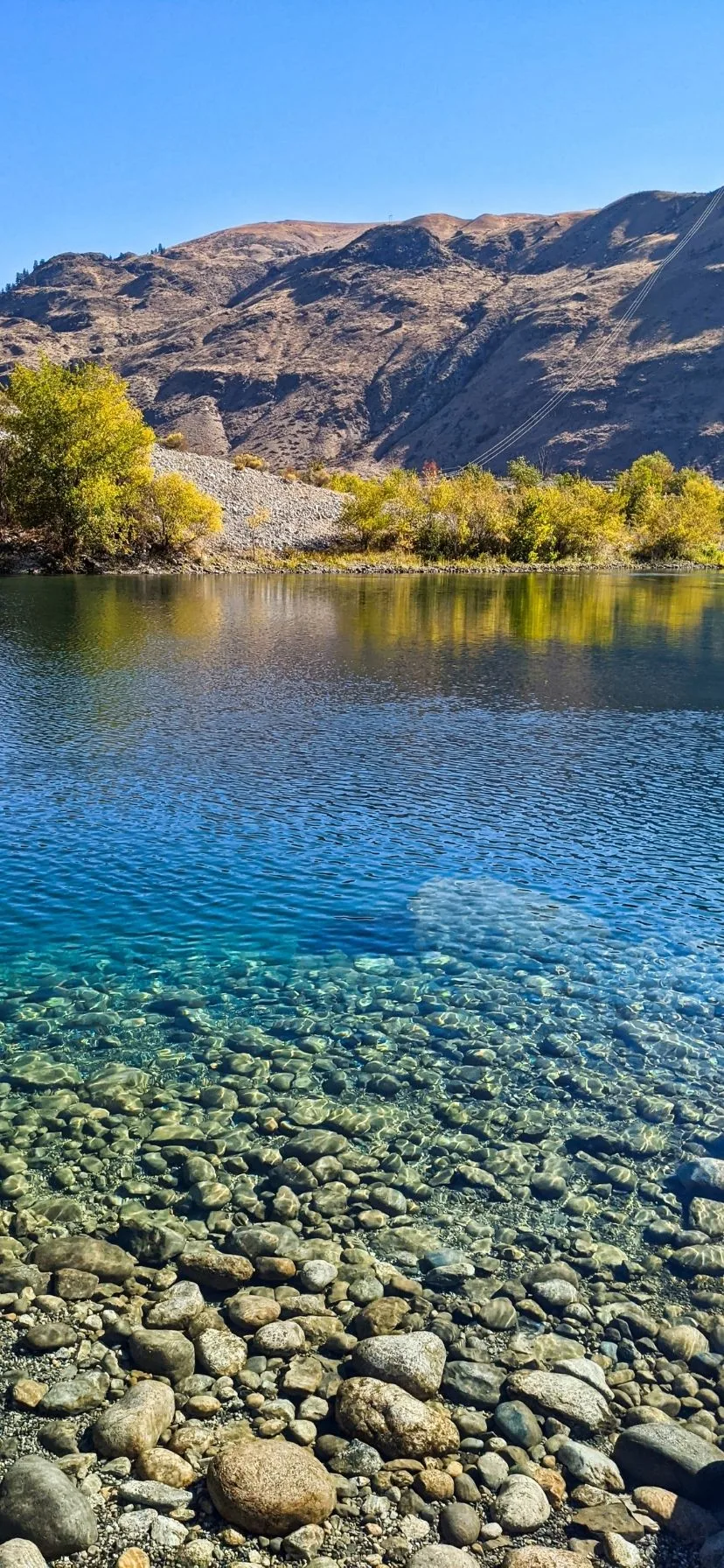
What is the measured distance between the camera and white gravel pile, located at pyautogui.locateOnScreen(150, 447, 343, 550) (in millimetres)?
90000

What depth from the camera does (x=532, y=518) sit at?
103000 millimetres

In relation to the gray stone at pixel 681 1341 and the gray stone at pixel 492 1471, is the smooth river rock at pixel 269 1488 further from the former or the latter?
the gray stone at pixel 681 1341

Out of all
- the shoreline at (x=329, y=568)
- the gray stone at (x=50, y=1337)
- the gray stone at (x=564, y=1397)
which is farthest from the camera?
the shoreline at (x=329, y=568)

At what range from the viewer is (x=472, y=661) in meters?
37.2

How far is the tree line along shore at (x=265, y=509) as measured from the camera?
2771 inches

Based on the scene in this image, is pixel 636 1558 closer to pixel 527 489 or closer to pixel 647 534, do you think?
pixel 527 489

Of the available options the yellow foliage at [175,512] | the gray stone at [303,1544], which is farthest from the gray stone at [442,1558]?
the yellow foliage at [175,512]

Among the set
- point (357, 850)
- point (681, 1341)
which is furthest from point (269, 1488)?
point (357, 850)

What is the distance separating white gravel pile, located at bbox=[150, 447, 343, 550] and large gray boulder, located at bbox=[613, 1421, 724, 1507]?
85.0 m

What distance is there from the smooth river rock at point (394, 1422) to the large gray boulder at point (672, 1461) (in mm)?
976

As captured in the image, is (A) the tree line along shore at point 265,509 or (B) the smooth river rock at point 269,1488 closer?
(B) the smooth river rock at point 269,1488

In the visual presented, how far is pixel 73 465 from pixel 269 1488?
71.8 meters

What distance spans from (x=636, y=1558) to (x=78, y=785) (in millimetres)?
16190

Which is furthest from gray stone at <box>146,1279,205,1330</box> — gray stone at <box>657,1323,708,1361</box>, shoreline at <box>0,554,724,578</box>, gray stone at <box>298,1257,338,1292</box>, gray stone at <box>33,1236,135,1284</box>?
shoreline at <box>0,554,724,578</box>
